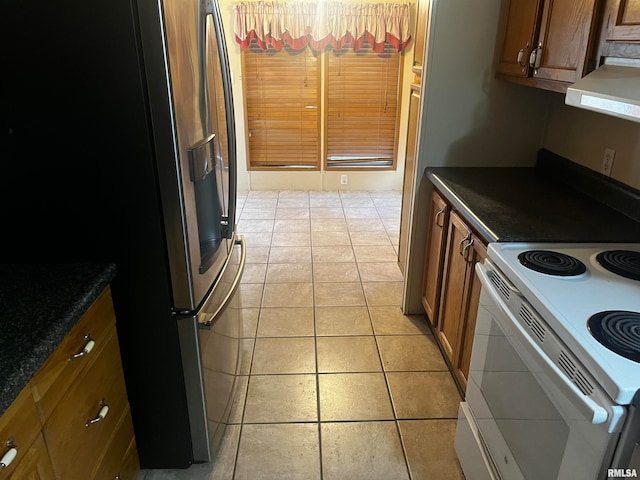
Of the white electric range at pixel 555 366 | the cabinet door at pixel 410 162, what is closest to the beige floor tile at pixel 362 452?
the white electric range at pixel 555 366

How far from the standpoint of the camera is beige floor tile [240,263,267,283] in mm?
3432

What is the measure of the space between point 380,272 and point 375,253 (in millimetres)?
367

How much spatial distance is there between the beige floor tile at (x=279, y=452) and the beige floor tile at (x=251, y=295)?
109 centimetres

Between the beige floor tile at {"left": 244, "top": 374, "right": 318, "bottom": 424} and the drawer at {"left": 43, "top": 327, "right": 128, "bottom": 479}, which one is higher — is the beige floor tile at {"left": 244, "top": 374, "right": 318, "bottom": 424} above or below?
below

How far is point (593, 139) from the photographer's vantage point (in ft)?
7.16

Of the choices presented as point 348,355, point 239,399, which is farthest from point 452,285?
point 239,399

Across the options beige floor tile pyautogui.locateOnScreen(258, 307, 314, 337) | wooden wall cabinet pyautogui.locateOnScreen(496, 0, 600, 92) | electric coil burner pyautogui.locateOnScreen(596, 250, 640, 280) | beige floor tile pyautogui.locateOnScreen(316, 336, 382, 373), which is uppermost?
wooden wall cabinet pyautogui.locateOnScreen(496, 0, 600, 92)

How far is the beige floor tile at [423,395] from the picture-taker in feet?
7.11

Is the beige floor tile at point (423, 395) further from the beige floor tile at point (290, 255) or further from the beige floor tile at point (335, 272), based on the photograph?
the beige floor tile at point (290, 255)

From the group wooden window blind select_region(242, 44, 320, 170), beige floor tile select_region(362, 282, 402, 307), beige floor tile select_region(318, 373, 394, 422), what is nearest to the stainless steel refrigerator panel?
beige floor tile select_region(318, 373, 394, 422)

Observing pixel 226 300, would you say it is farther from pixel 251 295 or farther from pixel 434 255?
pixel 251 295

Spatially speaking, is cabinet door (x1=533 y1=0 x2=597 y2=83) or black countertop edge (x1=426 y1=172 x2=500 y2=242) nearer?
cabinet door (x1=533 y1=0 x2=597 y2=83)

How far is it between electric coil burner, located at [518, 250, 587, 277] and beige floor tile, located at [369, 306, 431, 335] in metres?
1.30

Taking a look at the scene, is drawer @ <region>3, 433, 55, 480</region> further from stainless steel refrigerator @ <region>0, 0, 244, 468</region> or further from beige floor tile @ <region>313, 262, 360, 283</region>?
beige floor tile @ <region>313, 262, 360, 283</region>
